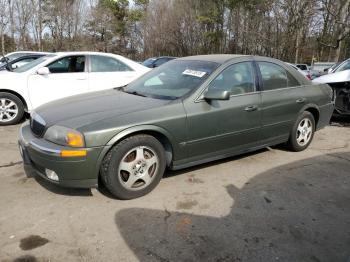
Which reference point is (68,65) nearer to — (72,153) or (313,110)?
(72,153)

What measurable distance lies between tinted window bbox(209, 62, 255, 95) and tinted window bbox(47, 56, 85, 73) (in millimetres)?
3968

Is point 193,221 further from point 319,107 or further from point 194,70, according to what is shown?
point 319,107

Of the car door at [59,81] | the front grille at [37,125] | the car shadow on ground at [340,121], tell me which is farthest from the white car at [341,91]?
the front grille at [37,125]

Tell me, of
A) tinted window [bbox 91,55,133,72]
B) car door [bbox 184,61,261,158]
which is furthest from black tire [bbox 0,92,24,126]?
car door [bbox 184,61,261,158]

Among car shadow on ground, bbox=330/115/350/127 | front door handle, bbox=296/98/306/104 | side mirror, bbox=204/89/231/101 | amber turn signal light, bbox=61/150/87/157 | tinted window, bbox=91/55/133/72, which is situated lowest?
car shadow on ground, bbox=330/115/350/127

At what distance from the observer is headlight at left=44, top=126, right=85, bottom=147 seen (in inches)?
130

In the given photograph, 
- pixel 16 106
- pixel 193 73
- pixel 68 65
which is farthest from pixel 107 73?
pixel 193 73

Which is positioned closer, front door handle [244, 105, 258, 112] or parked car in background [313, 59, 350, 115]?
front door handle [244, 105, 258, 112]

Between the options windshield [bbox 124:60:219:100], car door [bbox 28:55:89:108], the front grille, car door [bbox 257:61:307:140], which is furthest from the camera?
car door [bbox 28:55:89:108]

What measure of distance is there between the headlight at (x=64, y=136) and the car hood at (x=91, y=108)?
0.07m

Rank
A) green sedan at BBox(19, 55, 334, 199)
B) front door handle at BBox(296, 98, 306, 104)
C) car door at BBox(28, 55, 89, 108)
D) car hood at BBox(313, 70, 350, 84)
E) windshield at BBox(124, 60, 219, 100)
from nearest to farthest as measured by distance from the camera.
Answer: green sedan at BBox(19, 55, 334, 199) < windshield at BBox(124, 60, 219, 100) < front door handle at BBox(296, 98, 306, 104) < car door at BBox(28, 55, 89, 108) < car hood at BBox(313, 70, 350, 84)

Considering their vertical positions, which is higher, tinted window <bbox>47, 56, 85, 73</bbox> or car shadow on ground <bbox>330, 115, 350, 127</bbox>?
tinted window <bbox>47, 56, 85, 73</bbox>

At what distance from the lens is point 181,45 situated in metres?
38.6

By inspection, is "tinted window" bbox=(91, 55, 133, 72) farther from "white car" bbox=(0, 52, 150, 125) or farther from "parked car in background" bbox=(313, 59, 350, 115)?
"parked car in background" bbox=(313, 59, 350, 115)
